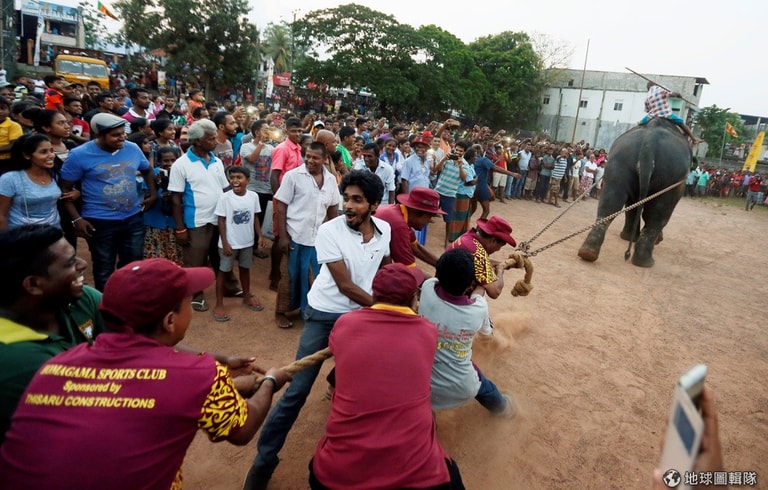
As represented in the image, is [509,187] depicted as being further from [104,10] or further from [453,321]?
[104,10]

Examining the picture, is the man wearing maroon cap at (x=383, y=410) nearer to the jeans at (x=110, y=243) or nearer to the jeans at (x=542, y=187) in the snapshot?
the jeans at (x=110, y=243)

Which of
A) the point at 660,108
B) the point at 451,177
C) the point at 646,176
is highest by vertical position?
the point at 660,108

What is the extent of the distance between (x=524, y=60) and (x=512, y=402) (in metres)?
39.1

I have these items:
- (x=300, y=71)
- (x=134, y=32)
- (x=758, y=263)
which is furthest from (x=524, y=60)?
(x=758, y=263)

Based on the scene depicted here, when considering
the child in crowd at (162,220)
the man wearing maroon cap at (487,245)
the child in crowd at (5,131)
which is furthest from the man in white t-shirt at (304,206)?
the child in crowd at (5,131)

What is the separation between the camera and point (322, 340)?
2.83m

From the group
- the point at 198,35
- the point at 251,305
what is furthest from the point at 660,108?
the point at 198,35

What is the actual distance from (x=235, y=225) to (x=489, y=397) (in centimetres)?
287

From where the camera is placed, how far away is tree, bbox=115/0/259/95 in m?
27.5

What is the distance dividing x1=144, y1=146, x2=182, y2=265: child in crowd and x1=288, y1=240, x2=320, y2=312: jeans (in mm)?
1308

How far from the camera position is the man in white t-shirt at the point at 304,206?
13.7 ft

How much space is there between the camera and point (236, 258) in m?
4.84

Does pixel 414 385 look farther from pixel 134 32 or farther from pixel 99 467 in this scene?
pixel 134 32

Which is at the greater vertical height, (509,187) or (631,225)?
(509,187)
